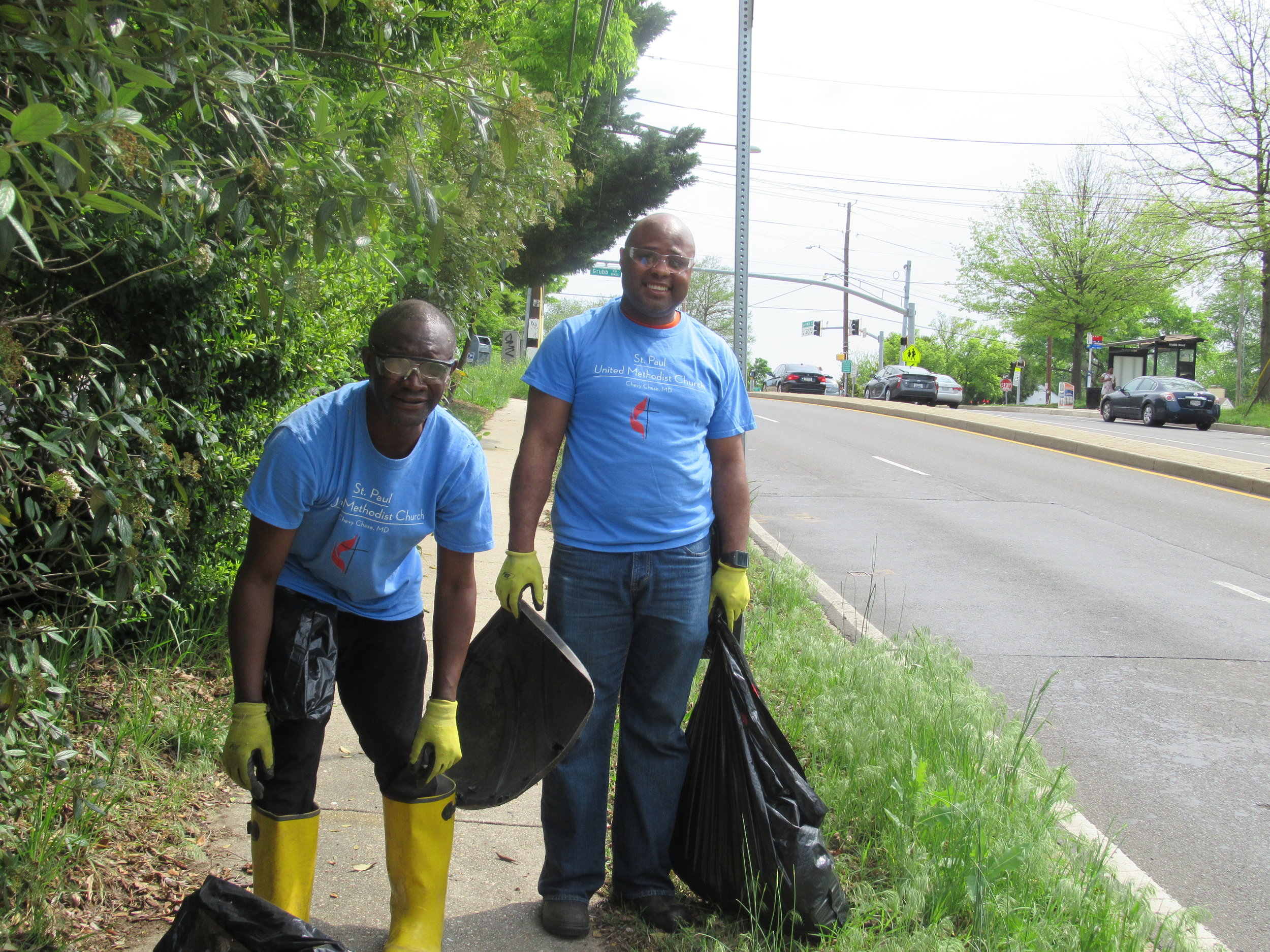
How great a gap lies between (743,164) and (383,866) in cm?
264

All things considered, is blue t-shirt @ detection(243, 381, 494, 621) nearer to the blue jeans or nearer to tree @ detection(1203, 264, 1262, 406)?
the blue jeans

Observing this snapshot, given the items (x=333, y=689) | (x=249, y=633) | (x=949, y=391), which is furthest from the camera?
(x=949, y=391)

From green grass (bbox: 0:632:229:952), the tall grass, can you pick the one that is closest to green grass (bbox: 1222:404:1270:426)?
the tall grass

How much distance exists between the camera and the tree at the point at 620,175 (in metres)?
18.8

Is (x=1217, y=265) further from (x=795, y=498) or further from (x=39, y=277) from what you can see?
(x=39, y=277)

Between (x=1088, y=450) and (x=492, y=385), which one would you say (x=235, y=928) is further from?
(x=492, y=385)

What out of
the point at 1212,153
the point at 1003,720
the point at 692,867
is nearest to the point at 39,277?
the point at 692,867

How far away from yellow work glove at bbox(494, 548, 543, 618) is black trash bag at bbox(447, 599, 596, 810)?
2cm

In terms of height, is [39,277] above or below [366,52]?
below

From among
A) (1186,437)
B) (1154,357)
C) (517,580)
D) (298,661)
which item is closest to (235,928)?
(298,661)

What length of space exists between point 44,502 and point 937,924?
2.72 m

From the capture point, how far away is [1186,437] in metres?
23.2

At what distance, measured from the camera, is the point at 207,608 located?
4.57m

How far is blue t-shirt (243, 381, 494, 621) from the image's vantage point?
2535 millimetres
